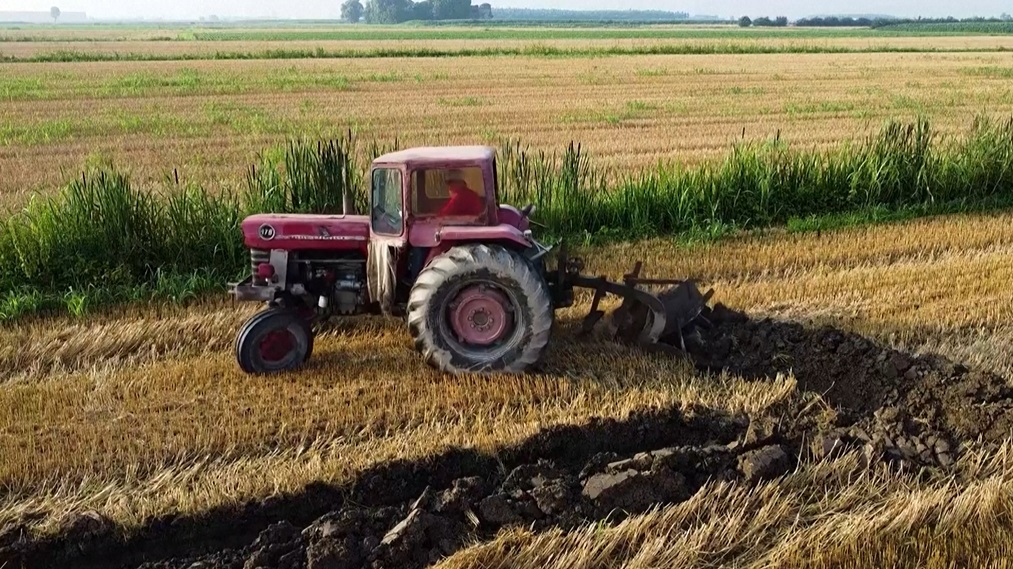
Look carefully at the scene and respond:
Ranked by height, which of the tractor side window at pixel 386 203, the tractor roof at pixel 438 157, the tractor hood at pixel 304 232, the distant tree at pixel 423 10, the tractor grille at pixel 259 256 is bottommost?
the tractor grille at pixel 259 256

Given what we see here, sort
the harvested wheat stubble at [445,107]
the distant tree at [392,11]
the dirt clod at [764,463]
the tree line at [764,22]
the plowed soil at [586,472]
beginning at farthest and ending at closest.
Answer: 1. the distant tree at [392,11]
2. the tree line at [764,22]
3. the harvested wheat stubble at [445,107]
4. the dirt clod at [764,463]
5. the plowed soil at [586,472]

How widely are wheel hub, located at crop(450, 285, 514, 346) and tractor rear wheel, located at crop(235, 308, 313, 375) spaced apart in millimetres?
1048

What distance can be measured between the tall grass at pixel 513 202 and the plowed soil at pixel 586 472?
3.29m

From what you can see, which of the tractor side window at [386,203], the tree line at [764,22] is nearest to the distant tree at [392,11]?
the tree line at [764,22]

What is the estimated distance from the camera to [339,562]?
4.02 meters

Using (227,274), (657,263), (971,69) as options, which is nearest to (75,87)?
(227,274)

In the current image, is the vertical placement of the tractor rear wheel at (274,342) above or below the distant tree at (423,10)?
below

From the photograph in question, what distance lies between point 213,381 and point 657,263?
4385 millimetres

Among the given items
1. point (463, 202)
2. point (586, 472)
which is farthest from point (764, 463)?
point (463, 202)

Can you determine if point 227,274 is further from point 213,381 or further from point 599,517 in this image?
point 599,517

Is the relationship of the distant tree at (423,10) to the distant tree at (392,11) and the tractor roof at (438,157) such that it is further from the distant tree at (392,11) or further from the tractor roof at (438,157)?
the tractor roof at (438,157)

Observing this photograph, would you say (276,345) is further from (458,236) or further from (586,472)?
(586,472)

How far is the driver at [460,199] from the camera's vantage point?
6.10 metres

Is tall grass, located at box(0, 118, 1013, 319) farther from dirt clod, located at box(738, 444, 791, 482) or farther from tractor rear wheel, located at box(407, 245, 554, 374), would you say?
dirt clod, located at box(738, 444, 791, 482)
